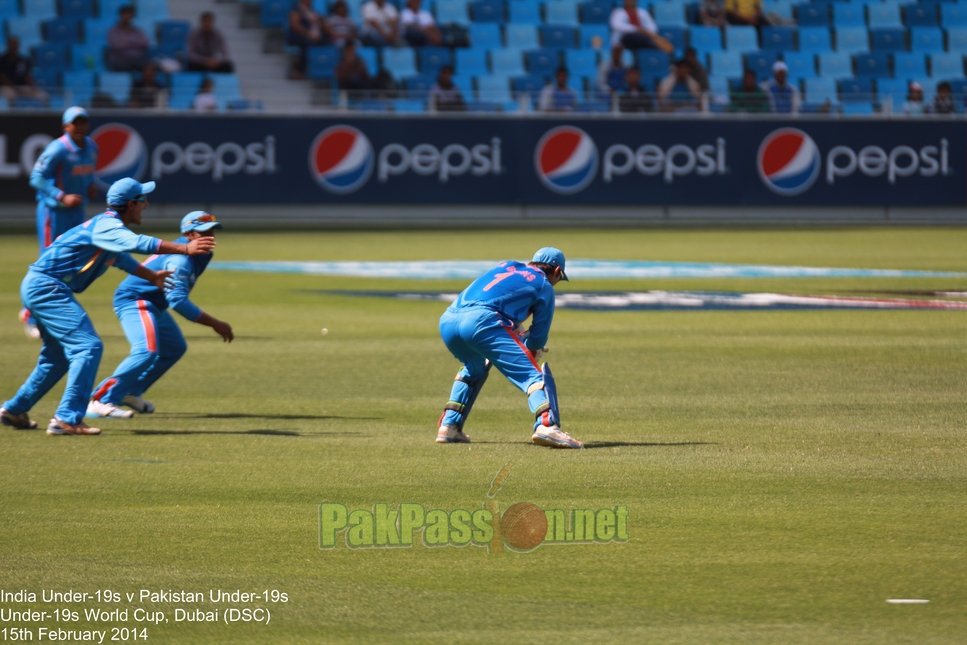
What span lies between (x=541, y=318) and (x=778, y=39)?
2895cm

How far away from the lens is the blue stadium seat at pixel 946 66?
35.9m

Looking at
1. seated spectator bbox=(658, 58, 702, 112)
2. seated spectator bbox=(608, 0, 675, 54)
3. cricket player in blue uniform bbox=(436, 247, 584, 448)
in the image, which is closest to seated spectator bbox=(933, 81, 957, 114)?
seated spectator bbox=(658, 58, 702, 112)

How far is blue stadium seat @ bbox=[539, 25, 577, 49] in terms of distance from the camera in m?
34.8

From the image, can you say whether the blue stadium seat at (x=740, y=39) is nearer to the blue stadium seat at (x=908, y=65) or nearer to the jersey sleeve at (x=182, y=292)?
the blue stadium seat at (x=908, y=65)

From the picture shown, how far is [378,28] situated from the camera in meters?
32.8

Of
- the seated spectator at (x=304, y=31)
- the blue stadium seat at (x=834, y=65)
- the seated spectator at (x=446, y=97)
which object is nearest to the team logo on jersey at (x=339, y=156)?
the seated spectator at (x=446, y=97)

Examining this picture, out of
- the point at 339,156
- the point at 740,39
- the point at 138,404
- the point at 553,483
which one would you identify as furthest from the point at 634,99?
the point at 553,483

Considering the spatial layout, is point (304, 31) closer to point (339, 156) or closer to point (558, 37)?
point (339, 156)

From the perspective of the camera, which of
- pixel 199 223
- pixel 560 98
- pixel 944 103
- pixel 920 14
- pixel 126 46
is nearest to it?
pixel 199 223

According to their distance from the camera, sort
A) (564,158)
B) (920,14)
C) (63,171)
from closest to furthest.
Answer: (63,171), (564,158), (920,14)

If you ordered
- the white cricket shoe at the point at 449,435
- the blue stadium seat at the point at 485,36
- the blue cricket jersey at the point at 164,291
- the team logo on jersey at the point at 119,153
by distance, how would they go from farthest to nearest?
the blue stadium seat at the point at 485,36
the team logo on jersey at the point at 119,153
the blue cricket jersey at the point at 164,291
the white cricket shoe at the point at 449,435

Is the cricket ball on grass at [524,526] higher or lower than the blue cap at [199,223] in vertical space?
lower

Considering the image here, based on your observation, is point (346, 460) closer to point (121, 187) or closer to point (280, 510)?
point (280, 510)

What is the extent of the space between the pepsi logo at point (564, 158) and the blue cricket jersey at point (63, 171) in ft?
58.2
